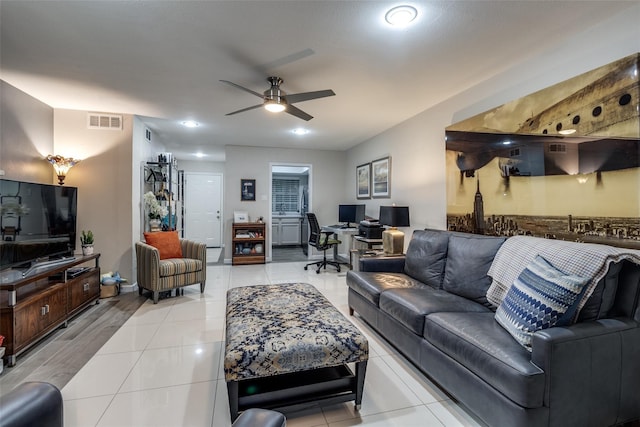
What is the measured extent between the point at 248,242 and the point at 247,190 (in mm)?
1069

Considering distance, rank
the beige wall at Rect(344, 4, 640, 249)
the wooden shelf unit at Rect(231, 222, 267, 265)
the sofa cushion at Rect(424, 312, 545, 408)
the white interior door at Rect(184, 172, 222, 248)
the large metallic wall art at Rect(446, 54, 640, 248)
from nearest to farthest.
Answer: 1. the sofa cushion at Rect(424, 312, 545, 408)
2. the large metallic wall art at Rect(446, 54, 640, 248)
3. the beige wall at Rect(344, 4, 640, 249)
4. the wooden shelf unit at Rect(231, 222, 267, 265)
5. the white interior door at Rect(184, 172, 222, 248)

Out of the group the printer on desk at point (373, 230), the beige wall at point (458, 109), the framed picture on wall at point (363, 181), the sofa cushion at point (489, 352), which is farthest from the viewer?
the framed picture on wall at point (363, 181)

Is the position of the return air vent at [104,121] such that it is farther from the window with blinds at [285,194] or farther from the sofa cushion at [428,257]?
the window with blinds at [285,194]

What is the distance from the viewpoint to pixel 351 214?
5.67m

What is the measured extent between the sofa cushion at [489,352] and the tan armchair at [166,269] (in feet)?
9.76

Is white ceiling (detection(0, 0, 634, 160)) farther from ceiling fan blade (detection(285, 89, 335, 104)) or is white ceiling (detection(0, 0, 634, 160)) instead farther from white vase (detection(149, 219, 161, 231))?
white vase (detection(149, 219, 161, 231))

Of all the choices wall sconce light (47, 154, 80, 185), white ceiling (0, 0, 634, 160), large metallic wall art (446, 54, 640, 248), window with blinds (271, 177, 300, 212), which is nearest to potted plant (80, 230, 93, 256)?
wall sconce light (47, 154, 80, 185)

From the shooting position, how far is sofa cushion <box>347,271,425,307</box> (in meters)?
2.56

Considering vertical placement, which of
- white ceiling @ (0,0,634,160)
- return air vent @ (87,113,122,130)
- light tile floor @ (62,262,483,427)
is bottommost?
light tile floor @ (62,262,483,427)

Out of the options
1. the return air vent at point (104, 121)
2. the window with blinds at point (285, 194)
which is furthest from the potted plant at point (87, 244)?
the window with blinds at point (285, 194)

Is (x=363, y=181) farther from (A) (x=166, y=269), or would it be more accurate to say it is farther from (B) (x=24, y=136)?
(B) (x=24, y=136)

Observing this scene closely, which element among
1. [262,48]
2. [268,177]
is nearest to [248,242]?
[268,177]

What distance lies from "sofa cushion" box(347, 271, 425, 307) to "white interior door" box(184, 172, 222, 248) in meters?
5.74

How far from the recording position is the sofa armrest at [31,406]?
72cm
